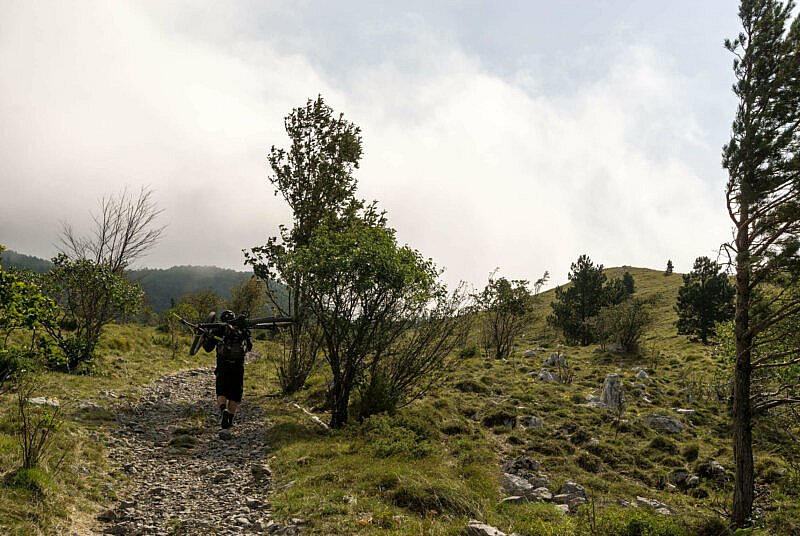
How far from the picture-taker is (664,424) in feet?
50.0

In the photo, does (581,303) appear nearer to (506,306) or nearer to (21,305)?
(506,306)

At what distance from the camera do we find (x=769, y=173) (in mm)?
8547

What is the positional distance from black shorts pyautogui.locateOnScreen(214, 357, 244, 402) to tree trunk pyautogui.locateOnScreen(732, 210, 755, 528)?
11532 mm

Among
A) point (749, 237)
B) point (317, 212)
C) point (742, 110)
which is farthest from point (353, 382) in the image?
point (742, 110)

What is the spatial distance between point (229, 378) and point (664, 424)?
1434 centimetres

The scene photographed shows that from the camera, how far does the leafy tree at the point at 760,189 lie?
8.27 metres

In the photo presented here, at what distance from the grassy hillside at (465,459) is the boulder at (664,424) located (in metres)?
0.29

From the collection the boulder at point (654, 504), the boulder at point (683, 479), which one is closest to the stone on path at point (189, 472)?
the boulder at point (654, 504)

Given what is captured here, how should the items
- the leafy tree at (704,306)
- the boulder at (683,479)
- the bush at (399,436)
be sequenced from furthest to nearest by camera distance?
the leafy tree at (704,306) < the boulder at (683,479) < the bush at (399,436)

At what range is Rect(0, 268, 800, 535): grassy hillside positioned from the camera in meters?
6.65

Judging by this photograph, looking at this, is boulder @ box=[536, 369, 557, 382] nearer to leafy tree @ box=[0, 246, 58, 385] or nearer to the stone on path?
the stone on path

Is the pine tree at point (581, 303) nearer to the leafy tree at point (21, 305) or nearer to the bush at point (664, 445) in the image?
the bush at point (664, 445)

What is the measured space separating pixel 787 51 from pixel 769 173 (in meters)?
2.60

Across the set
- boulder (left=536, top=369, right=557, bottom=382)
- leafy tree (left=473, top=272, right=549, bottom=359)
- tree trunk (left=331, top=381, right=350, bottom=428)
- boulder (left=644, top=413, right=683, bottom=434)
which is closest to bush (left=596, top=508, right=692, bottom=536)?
tree trunk (left=331, top=381, right=350, bottom=428)
